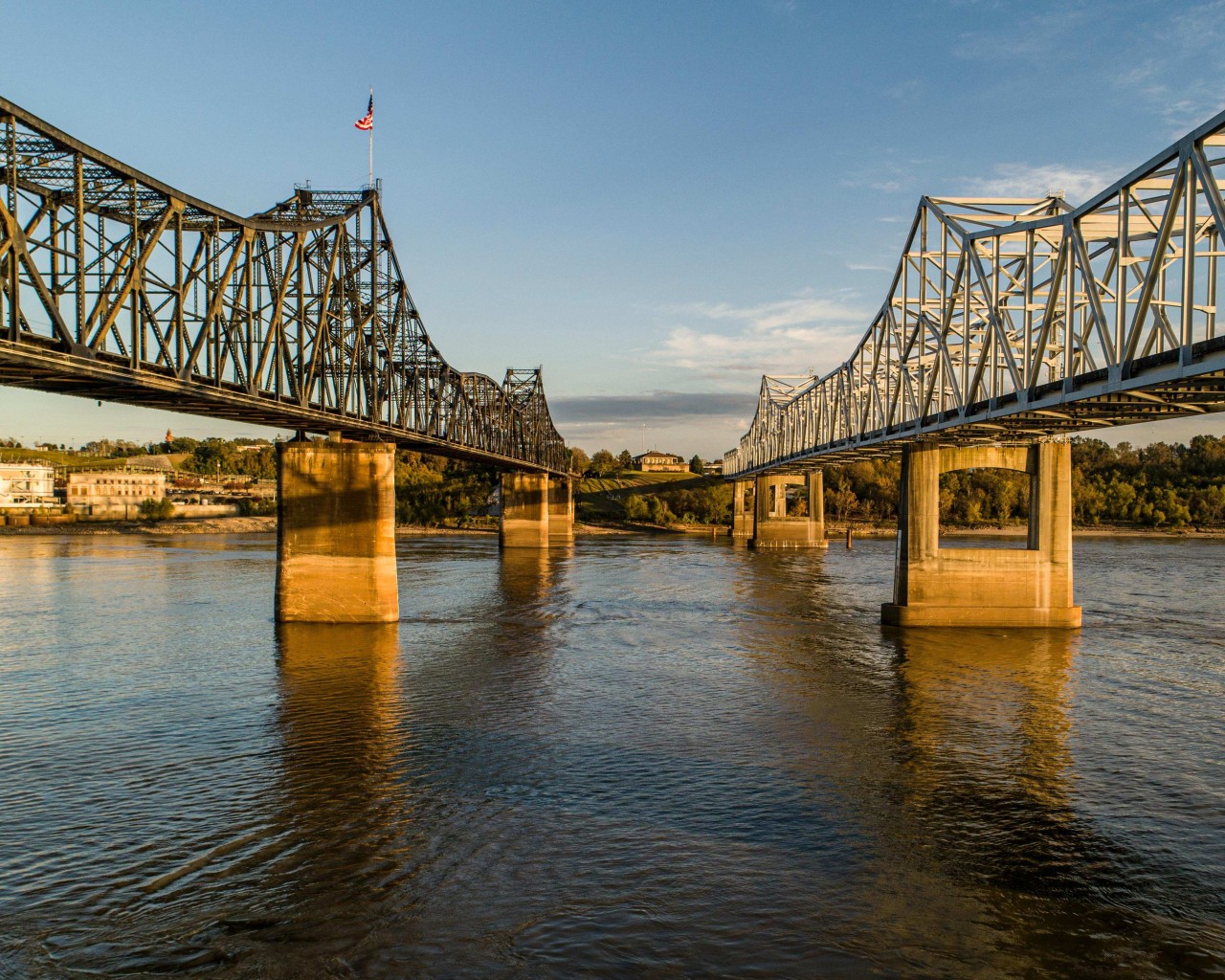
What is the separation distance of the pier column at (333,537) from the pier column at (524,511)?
6397cm

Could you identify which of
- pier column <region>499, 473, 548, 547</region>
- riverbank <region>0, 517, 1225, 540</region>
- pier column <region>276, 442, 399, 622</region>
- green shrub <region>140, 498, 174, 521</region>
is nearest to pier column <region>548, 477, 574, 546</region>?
pier column <region>499, 473, 548, 547</region>

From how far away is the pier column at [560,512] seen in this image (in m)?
123

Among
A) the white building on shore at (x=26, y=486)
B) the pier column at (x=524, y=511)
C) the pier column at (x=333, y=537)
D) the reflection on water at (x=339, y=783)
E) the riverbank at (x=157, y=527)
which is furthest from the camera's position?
the white building on shore at (x=26, y=486)

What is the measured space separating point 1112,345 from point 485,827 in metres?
19.8

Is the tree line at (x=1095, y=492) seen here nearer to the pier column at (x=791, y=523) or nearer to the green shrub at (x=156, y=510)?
the pier column at (x=791, y=523)

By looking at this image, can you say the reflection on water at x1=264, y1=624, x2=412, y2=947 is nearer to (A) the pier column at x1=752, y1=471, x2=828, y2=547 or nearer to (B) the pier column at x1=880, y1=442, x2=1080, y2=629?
(B) the pier column at x1=880, y1=442, x2=1080, y2=629

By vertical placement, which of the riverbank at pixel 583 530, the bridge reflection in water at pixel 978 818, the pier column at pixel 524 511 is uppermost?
the pier column at pixel 524 511

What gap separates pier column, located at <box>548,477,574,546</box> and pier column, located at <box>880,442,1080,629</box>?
78743 mm

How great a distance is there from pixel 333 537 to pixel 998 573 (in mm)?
30557

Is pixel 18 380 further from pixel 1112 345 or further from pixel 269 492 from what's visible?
pixel 269 492

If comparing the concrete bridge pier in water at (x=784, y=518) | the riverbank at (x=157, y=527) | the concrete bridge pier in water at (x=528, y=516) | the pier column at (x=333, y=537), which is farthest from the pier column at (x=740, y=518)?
the pier column at (x=333, y=537)

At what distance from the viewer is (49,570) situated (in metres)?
74.1

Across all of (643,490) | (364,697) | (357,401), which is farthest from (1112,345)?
(643,490)

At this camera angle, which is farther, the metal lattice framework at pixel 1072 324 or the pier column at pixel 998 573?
the pier column at pixel 998 573
